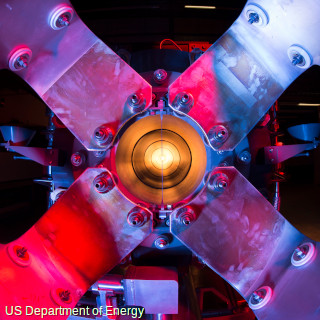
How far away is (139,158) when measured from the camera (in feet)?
2.94

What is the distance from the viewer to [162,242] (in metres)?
0.84

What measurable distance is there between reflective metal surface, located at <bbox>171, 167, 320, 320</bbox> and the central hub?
5.8 inches

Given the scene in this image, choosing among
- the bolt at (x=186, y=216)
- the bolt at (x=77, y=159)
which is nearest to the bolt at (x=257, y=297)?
the bolt at (x=186, y=216)

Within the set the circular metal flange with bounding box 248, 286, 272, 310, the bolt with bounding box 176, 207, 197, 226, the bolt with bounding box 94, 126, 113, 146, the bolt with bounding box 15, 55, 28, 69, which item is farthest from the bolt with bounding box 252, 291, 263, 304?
the bolt with bounding box 15, 55, 28, 69

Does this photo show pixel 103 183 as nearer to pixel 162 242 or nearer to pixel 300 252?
pixel 162 242

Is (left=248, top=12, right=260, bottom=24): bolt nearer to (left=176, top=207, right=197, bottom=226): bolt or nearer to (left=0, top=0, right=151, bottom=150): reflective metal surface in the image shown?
(left=0, top=0, right=151, bottom=150): reflective metal surface

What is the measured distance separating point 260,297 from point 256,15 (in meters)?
0.75

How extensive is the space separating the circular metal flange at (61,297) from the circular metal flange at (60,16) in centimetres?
72

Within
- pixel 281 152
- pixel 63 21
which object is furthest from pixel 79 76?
pixel 281 152

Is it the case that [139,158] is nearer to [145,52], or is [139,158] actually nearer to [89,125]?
[89,125]

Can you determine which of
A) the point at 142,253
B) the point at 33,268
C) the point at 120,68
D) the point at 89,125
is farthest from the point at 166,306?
the point at 120,68

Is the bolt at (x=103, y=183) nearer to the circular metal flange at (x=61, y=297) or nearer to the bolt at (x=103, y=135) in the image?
the bolt at (x=103, y=135)

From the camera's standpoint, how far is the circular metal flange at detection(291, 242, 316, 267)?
65 cm

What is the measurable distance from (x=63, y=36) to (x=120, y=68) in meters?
0.18
